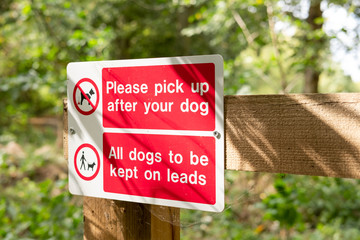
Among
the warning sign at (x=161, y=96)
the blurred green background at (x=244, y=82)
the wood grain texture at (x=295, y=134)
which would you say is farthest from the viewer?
the blurred green background at (x=244, y=82)

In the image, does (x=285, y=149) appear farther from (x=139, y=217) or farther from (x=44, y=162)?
(x=44, y=162)

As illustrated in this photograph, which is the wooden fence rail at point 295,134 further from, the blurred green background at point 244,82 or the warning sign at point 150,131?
the blurred green background at point 244,82

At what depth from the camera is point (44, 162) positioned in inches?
298

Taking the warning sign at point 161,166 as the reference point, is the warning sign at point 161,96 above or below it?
above

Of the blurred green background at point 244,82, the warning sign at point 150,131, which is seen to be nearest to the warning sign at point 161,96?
the warning sign at point 150,131

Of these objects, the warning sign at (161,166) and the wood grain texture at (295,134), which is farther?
the warning sign at (161,166)

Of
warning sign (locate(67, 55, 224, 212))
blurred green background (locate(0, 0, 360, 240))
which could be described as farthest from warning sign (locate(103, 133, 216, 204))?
blurred green background (locate(0, 0, 360, 240))

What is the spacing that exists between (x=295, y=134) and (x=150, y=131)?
1.47 ft

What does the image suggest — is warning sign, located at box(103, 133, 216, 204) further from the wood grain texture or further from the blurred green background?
the blurred green background

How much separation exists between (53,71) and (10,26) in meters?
1.90

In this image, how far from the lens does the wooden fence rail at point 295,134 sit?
0.90m

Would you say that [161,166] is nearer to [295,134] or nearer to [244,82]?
[295,134]

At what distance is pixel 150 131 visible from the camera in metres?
1.11

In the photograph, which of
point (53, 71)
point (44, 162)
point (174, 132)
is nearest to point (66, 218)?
point (53, 71)
